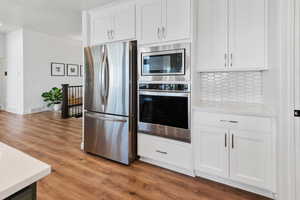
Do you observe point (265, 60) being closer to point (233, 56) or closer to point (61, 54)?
point (233, 56)

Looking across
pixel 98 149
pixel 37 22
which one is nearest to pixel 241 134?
pixel 98 149

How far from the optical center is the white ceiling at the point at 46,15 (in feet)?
12.1

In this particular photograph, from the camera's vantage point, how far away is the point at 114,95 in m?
2.69

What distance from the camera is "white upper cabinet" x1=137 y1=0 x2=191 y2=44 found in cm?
228

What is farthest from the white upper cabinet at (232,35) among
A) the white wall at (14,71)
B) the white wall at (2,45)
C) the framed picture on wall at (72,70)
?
the white wall at (2,45)

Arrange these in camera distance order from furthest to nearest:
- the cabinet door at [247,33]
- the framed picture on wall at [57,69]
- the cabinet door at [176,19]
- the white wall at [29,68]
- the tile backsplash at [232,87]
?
the framed picture on wall at [57,69] < the white wall at [29,68] < the tile backsplash at [232,87] < the cabinet door at [176,19] < the cabinet door at [247,33]

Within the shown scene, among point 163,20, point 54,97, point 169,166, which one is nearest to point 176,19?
point 163,20

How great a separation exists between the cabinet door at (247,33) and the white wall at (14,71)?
680 centimetres

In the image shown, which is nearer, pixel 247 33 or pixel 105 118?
pixel 247 33

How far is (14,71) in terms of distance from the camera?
650 centimetres

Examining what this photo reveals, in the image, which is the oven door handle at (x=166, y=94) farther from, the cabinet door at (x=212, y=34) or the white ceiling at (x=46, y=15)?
the white ceiling at (x=46, y=15)

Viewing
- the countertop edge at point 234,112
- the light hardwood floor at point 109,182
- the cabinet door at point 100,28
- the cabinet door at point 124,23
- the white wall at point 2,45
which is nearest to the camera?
the countertop edge at point 234,112

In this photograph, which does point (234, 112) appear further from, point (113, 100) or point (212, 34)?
point (113, 100)

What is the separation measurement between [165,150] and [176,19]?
1.77 meters
